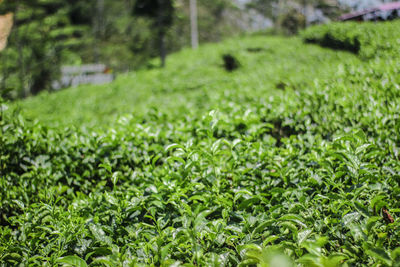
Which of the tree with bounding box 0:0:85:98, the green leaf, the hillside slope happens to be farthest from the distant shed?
the tree with bounding box 0:0:85:98

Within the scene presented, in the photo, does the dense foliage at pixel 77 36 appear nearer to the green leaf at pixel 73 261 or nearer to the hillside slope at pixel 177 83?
the hillside slope at pixel 177 83

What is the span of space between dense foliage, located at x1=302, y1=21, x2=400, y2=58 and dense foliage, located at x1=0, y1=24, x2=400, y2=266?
3.02 metres

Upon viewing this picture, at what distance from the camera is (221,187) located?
5.47ft

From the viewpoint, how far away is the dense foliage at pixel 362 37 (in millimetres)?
5637

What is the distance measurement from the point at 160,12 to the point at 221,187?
16957 millimetres

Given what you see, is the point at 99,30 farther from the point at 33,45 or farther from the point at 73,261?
the point at 73,261

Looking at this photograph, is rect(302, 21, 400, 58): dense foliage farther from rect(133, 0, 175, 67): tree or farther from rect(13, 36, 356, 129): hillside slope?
rect(133, 0, 175, 67): tree

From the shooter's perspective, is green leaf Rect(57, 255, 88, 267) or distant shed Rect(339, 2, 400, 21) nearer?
green leaf Rect(57, 255, 88, 267)

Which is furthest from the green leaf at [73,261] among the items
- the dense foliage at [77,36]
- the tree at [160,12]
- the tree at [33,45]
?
the tree at [33,45]

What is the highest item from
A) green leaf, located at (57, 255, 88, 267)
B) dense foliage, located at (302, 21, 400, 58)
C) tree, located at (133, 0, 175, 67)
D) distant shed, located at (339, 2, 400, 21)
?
tree, located at (133, 0, 175, 67)

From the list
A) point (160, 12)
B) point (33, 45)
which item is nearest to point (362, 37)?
point (160, 12)

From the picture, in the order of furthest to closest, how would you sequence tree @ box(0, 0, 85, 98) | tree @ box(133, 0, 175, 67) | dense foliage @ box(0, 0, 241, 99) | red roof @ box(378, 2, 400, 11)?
tree @ box(0, 0, 85, 98), dense foliage @ box(0, 0, 241, 99), tree @ box(133, 0, 175, 67), red roof @ box(378, 2, 400, 11)

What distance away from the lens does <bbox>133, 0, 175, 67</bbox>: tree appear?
16203 mm

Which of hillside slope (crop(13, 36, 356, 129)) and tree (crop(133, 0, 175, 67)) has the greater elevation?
tree (crop(133, 0, 175, 67))
